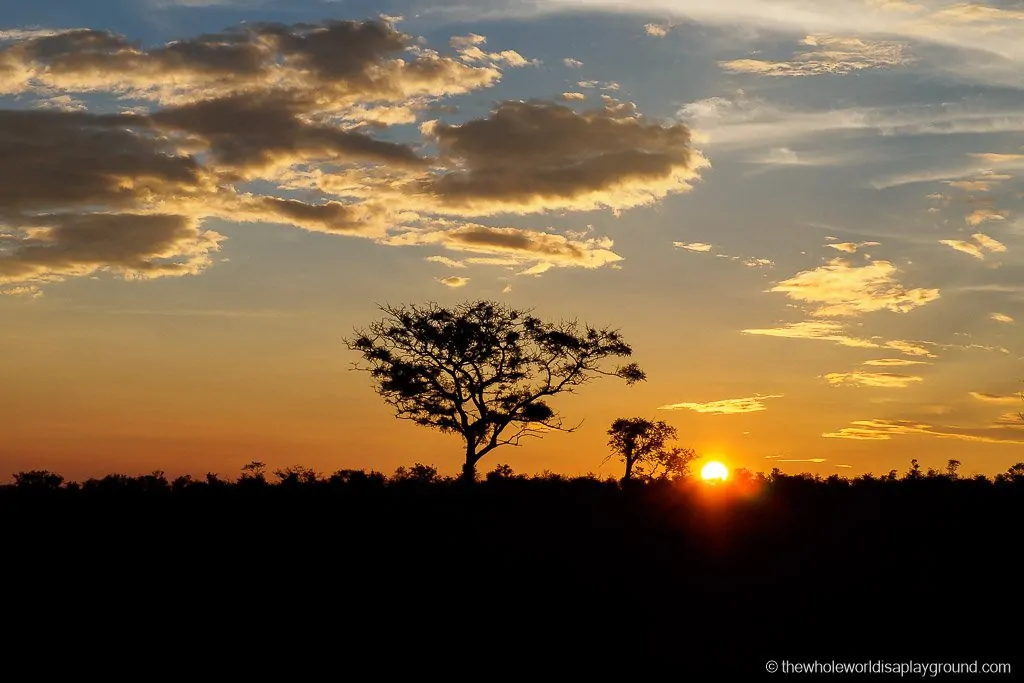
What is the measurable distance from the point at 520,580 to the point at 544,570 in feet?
2.82

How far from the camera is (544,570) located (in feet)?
71.8

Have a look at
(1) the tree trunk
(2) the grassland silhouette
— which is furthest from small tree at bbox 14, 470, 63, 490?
(1) the tree trunk

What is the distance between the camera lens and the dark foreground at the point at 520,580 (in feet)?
60.2

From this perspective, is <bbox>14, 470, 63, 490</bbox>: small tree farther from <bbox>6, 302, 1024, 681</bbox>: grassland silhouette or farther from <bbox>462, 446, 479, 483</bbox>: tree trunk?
<bbox>462, 446, 479, 483</bbox>: tree trunk

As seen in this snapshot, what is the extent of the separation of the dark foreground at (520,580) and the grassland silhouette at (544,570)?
60 mm

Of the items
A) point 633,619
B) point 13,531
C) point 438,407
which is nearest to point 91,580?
point 13,531

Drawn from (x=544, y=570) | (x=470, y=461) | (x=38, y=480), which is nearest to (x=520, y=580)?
(x=544, y=570)

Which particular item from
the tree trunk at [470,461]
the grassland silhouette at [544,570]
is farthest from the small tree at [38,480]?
the tree trunk at [470,461]

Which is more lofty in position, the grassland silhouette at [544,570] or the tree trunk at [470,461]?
the tree trunk at [470,461]

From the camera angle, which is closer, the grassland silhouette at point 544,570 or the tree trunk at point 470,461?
the grassland silhouette at point 544,570

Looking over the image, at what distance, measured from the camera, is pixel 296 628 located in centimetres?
1909

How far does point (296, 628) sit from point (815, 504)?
573 inches

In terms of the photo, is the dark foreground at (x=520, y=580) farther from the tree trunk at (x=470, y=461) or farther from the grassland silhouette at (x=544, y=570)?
the tree trunk at (x=470, y=461)

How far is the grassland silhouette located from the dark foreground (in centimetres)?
6
